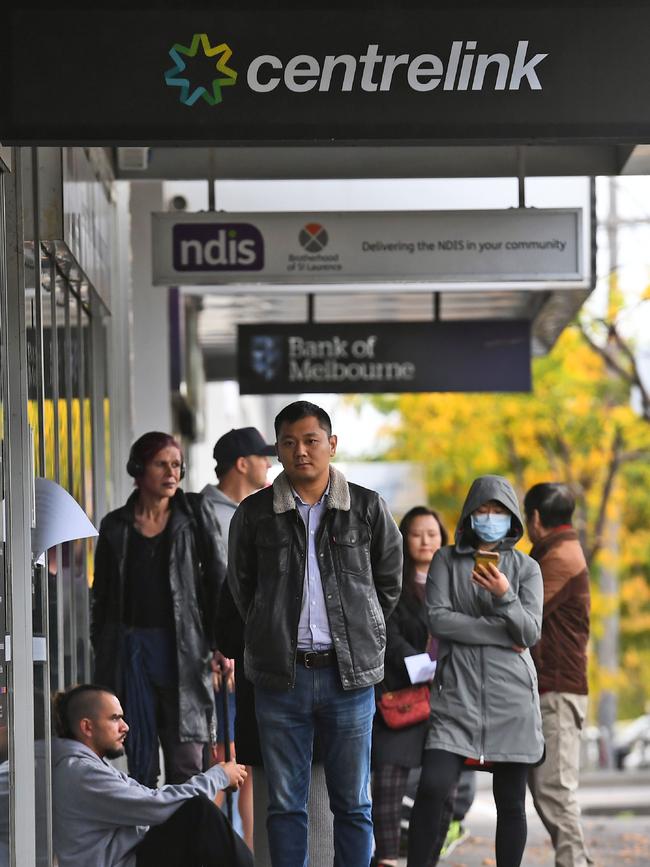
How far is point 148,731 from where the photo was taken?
306 inches

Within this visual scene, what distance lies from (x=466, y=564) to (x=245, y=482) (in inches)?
62.5

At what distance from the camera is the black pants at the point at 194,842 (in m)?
6.27

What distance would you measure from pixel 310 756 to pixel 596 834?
17.8 feet

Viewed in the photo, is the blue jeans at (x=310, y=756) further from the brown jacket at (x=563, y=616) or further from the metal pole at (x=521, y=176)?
the metal pole at (x=521, y=176)

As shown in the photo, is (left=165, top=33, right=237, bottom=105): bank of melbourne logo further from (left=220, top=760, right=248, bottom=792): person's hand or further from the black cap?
the black cap

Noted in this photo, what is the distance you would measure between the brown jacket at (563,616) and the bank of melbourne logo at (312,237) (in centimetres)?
232

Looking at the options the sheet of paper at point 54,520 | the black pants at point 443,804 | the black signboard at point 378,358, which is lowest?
the black pants at point 443,804

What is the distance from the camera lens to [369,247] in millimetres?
9773

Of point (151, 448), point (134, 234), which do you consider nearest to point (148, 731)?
point (151, 448)

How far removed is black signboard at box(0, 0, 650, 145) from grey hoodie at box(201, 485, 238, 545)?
10.9ft

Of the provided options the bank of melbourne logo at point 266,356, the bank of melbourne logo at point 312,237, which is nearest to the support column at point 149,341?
the bank of melbourne logo at point 266,356

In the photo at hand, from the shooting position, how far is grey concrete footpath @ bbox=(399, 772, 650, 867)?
10.0 meters

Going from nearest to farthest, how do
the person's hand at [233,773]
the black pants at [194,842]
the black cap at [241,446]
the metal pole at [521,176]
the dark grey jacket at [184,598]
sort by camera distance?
the black pants at [194,842] < the person's hand at [233,773] < the dark grey jacket at [184,598] < the black cap at [241,446] < the metal pole at [521,176]

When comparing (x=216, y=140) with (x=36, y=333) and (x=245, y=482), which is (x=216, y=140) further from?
(x=245, y=482)
